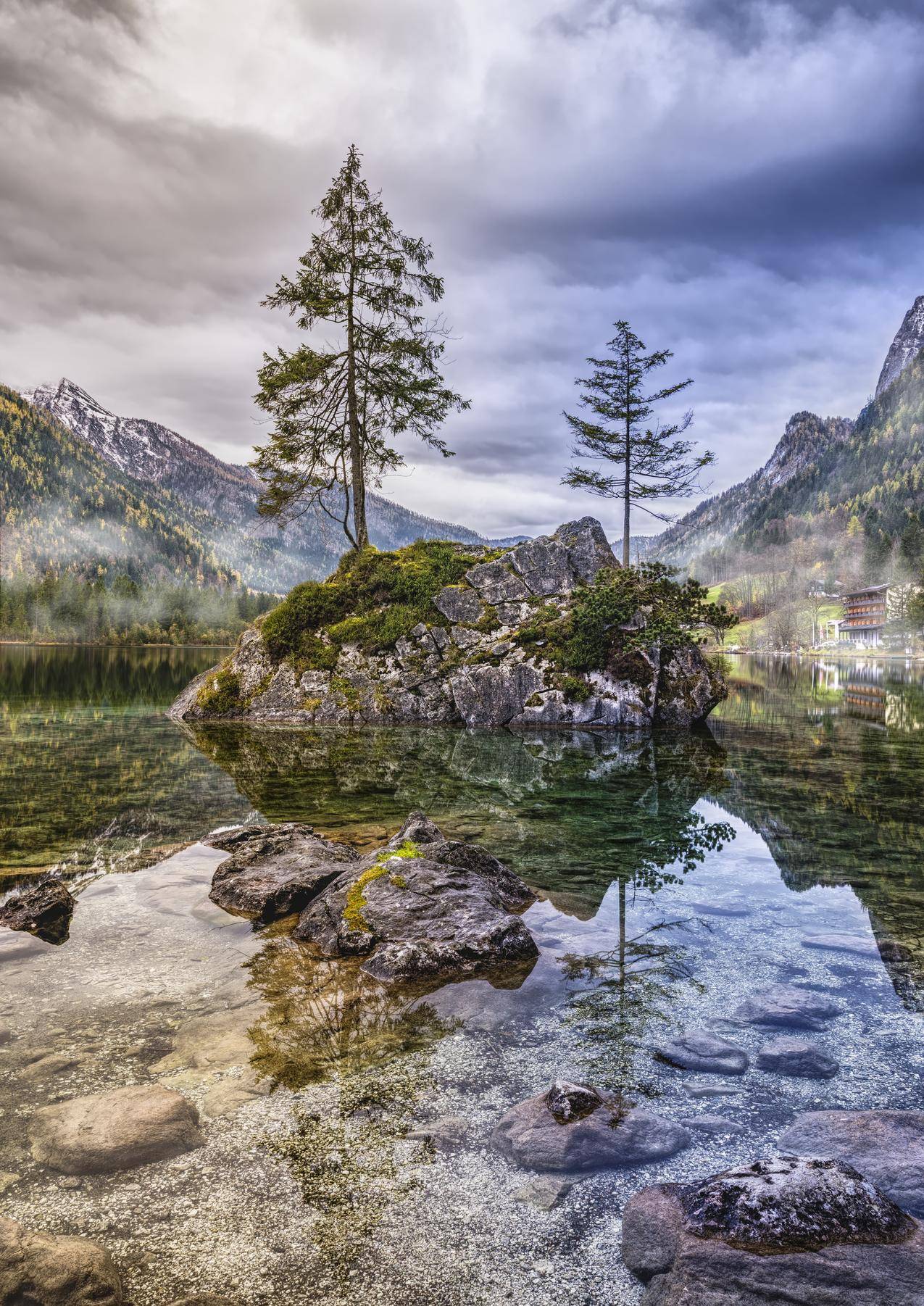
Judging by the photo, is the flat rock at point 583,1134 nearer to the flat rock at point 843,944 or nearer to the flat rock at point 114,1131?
the flat rock at point 114,1131

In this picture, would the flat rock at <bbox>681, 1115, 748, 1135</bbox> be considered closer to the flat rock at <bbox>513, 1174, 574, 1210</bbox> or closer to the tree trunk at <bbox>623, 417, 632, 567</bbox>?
the flat rock at <bbox>513, 1174, 574, 1210</bbox>

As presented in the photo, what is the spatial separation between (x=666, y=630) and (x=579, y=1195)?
22960 mm

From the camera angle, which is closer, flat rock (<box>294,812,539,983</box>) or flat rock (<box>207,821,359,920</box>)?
flat rock (<box>294,812,539,983</box>)

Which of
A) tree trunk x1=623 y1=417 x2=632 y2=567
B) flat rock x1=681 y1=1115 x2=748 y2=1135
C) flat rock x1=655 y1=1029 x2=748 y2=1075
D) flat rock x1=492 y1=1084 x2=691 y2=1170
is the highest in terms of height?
tree trunk x1=623 y1=417 x2=632 y2=567

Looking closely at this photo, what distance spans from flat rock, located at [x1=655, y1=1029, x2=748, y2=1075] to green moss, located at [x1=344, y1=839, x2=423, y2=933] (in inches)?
127

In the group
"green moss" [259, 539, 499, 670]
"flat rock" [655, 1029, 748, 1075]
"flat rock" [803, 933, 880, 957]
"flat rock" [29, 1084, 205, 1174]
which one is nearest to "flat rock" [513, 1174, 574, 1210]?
"flat rock" [655, 1029, 748, 1075]

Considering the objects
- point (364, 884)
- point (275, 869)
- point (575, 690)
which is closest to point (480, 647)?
point (575, 690)

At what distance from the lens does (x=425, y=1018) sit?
223 inches

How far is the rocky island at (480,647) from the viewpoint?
1013 inches

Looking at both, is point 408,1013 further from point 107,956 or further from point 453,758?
point 453,758

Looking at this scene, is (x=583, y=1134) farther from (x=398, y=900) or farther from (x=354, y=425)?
(x=354, y=425)

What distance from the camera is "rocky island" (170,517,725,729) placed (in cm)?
2573

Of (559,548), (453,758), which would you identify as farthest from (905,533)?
(453,758)

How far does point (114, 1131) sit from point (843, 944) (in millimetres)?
6606
